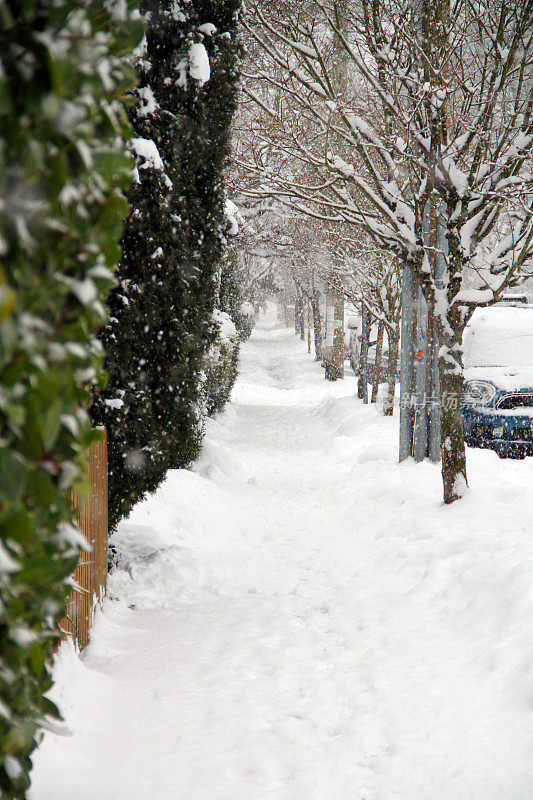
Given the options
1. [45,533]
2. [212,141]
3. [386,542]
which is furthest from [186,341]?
[45,533]

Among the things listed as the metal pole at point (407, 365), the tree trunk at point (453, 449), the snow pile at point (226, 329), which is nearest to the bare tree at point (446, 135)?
the tree trunk at point (453, 449)

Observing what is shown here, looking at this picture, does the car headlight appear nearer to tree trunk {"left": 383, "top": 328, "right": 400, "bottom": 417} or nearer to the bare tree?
the bare tree

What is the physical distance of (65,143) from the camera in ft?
4.11

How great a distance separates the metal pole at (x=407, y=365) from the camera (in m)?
8.86

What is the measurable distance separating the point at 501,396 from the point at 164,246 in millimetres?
5606

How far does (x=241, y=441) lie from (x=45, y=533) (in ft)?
39.2

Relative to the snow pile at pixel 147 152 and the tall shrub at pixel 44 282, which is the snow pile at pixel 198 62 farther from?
the tall shrub at pixel 44 282

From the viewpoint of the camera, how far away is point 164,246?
4.85 meters

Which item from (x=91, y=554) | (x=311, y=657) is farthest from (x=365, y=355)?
(x=91, y=554)

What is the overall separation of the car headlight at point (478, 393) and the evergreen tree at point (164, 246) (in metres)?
4.70

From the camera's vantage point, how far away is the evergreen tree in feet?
14.9

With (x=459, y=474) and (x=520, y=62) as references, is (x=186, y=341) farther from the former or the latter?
(x=520, y=62)

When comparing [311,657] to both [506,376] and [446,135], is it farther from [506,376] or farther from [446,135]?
[506,376]

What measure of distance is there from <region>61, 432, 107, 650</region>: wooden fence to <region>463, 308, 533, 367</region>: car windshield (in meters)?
6.62
